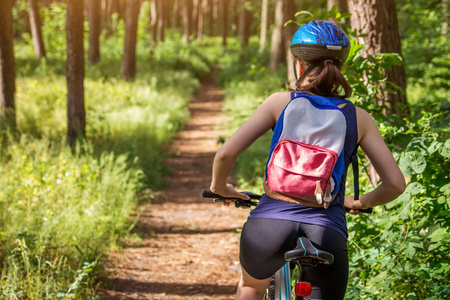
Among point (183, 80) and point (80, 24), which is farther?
point (183, 80)

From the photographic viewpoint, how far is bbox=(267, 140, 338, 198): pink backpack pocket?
2029 mm

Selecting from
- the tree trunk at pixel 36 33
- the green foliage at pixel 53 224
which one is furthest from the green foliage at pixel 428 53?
the tree trunk at pixel 36 33

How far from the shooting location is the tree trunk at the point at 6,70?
29.3 feet

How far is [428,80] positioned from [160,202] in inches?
395

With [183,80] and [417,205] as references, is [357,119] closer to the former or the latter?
[417,205]

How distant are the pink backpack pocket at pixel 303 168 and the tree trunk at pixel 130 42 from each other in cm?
1579

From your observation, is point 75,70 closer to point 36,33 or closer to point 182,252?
point 182,252

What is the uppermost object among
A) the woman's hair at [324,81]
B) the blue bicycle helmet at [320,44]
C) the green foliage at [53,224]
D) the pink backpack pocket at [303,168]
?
the blue bicycle helmet at [320,44]

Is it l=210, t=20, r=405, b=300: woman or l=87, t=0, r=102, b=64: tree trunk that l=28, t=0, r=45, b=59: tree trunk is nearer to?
l=87, t=0, r=102, b=64: tree trunk

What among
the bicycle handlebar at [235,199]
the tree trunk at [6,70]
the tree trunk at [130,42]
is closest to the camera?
the bicycle handlebar at [235,199]

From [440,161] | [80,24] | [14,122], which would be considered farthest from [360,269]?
[14,122]

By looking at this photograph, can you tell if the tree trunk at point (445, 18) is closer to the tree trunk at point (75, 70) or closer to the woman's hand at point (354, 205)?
the tree trunk at point (75, 70)

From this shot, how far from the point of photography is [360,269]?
13.0ft

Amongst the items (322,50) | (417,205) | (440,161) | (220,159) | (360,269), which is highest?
(322,50)
